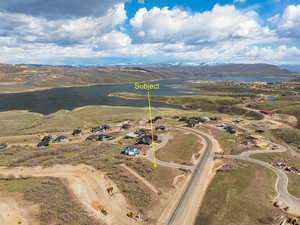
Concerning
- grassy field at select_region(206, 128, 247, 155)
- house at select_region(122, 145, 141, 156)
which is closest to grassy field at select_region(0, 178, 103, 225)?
house at select_region(122, 145, 141, 156)

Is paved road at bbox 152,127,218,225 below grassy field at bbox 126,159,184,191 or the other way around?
below

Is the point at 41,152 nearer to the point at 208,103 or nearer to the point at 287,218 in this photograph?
the point at 287,218

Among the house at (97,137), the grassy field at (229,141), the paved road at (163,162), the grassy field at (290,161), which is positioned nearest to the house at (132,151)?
the paved road at (163,162)

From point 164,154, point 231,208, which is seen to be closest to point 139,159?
point 164,154

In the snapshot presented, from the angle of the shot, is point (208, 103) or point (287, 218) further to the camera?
point (208, 103)

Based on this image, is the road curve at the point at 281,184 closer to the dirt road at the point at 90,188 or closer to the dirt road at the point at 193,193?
the dirt road at the point at 193,193

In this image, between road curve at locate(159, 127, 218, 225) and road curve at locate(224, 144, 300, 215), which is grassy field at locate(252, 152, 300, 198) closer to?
road curve at locate(224, 144, 300, 215)

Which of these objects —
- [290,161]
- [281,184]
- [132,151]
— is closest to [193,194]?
[281,184]

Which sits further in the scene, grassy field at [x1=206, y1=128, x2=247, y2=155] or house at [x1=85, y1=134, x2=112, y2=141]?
house at [x1=85, y1=134, x2=112, y2=141]
